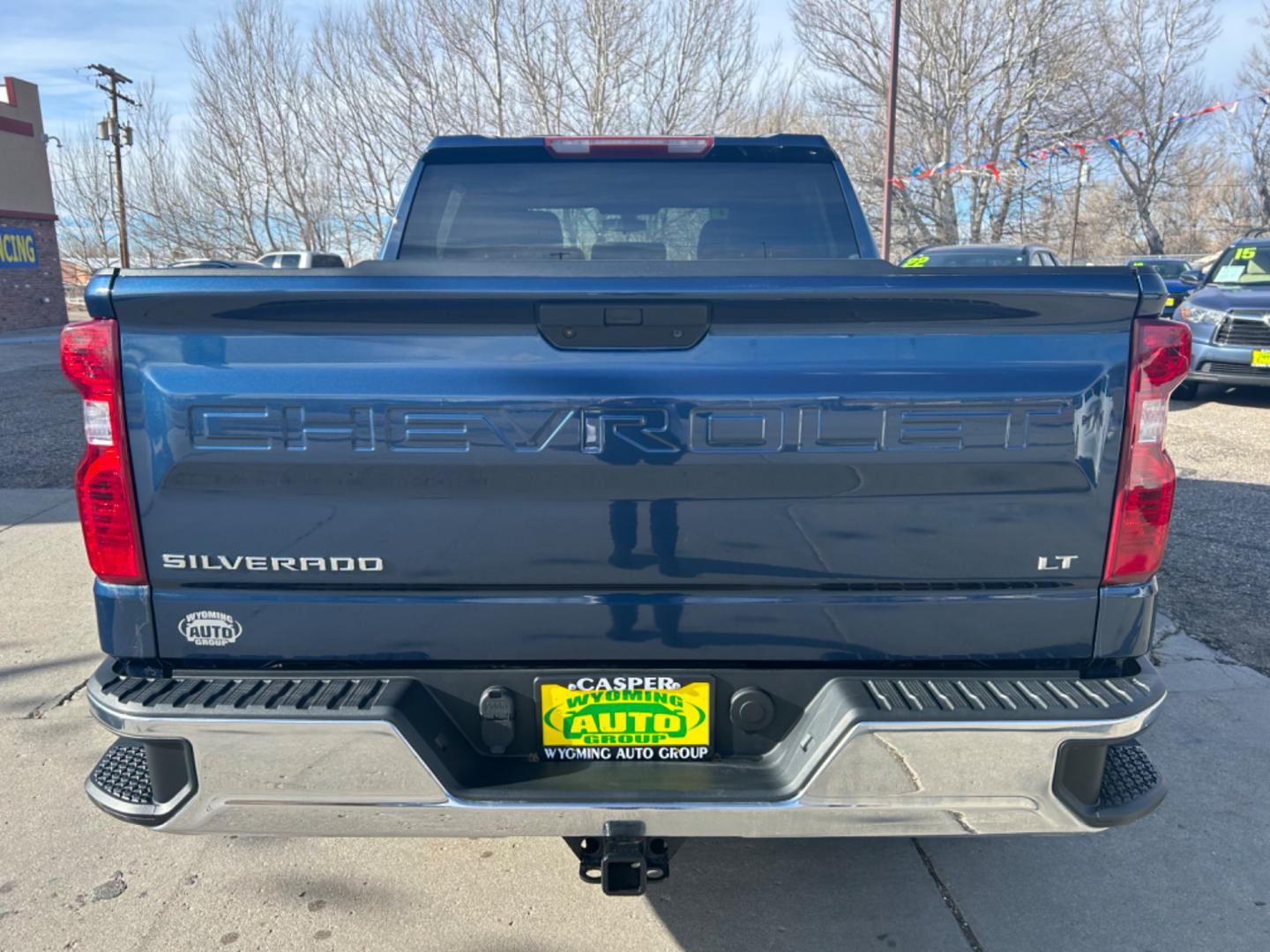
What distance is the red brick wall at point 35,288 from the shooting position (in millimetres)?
26891

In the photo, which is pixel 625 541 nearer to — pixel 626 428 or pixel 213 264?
pixel 626 428

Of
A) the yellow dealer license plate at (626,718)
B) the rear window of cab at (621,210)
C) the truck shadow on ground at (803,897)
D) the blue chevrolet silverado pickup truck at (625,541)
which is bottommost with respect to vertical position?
the truck shadow on ground at (803,897)

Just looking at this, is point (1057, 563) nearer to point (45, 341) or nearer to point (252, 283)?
point (252, 283)

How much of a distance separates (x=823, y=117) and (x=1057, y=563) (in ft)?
115

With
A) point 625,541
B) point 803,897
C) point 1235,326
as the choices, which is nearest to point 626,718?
point 625,541

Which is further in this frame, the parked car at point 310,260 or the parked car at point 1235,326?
the parked car at point 1235,326

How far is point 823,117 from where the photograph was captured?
111 feet

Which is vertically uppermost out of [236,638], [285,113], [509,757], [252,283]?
[285,113]

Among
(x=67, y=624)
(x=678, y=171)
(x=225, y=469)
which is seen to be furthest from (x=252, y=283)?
(x=67, y=624)

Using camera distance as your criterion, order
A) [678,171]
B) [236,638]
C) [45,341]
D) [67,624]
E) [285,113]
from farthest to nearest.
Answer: [285,113] < [45,341] < [67,624] < [678,171] < [236,638]

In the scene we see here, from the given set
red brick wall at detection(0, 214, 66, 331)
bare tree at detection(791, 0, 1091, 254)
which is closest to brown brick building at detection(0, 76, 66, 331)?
red brick wall at detection(0, 214, 66, 331)

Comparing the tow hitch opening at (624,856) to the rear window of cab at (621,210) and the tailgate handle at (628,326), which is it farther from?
the rear window of cab at (621,210)

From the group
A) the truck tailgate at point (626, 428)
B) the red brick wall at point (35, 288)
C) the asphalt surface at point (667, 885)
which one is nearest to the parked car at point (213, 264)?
the truck tailgate at point (626, 428)

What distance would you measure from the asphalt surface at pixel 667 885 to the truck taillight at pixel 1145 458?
1.19 meters
